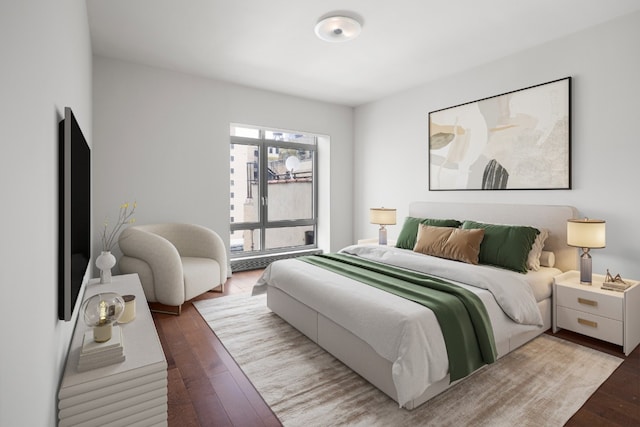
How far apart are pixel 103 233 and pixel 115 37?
2078mm

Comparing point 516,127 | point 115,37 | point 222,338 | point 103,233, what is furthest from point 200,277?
point 516,127

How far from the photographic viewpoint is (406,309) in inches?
77.1

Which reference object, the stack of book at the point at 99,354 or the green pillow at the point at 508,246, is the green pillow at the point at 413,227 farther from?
the stack of book at the point at 99,354

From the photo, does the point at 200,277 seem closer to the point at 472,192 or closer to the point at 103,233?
the point at 103,233

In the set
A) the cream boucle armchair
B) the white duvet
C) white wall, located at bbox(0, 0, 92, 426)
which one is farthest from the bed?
white wall, located at bbox(0, 0, 92, 426)

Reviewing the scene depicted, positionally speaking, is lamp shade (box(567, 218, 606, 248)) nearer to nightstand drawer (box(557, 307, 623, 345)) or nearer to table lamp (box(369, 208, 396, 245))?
nightstand drawer (box(557, 307, 623, 345))

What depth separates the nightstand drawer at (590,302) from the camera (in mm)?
2463

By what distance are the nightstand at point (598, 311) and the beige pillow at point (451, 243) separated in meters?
0.70

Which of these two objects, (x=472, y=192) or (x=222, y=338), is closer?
(x=222, y=338)

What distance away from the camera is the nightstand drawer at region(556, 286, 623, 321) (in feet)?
8.08

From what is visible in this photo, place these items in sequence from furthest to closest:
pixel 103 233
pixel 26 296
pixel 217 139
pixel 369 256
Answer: pixel 217 139
pixel 103 233
pixel 369 256
pixel 26 296

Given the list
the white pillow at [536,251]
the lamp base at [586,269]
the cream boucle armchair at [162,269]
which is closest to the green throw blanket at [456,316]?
the white pillow at [536,251]

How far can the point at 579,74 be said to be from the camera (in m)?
3.09

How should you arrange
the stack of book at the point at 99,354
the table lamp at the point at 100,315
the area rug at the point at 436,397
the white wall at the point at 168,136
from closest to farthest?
the stack of book at the point at 99,354, the table lamp at the point at 100,315, the area rug at the point at 436,397, the white wall at the point at 168,136
